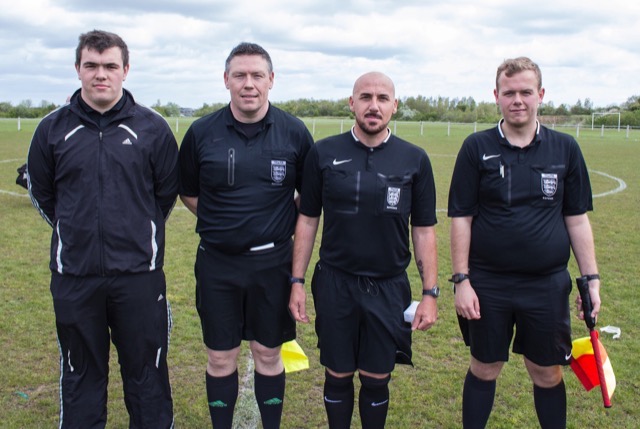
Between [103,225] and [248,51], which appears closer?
[103,225]

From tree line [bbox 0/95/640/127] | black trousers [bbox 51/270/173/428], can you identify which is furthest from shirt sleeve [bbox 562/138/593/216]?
tree line [bbox 0/95/640/127]

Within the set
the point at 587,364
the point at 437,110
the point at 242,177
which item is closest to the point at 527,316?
the point at 587,364

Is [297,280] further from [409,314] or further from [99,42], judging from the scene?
[99,42]

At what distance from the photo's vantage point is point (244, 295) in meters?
3.65

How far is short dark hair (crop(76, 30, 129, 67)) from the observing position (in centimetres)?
325

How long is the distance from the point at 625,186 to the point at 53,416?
14.1 metres

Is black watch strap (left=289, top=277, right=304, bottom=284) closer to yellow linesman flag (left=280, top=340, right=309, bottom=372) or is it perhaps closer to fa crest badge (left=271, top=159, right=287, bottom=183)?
fa crest badge (left=271, top=159, right=287, bottom=183)

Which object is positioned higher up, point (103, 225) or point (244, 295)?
point (103, 225)

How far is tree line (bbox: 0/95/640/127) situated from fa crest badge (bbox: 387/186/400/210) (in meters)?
57.9

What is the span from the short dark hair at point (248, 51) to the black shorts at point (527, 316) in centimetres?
173

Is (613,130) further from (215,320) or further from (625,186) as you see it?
(215,320)

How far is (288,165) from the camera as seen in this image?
3.62 m

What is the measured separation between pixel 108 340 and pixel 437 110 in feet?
251

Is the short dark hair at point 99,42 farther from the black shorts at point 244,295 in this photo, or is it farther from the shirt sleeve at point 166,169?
the black shorts at point 244,295
